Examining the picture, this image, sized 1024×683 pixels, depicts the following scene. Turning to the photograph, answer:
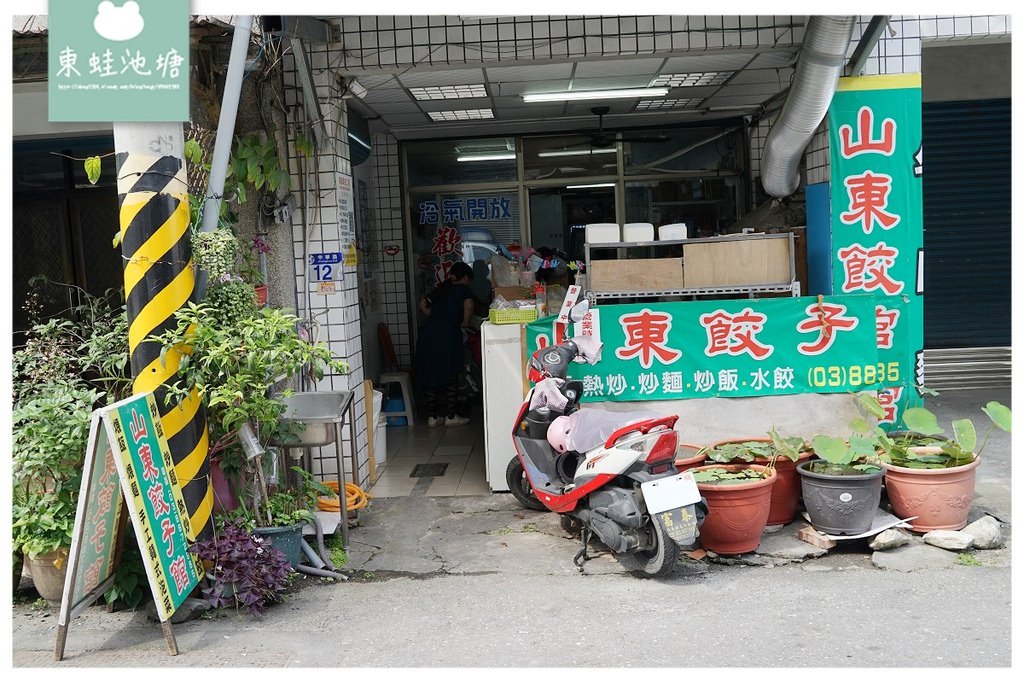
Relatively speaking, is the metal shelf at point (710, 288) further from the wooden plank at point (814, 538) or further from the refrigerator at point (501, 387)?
the wooden plank at point (814, 538)

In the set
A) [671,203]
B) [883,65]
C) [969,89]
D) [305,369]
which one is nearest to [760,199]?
[671,203]

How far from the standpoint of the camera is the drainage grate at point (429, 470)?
24.9ft

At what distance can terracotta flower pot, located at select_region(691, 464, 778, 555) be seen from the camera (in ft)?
17.1

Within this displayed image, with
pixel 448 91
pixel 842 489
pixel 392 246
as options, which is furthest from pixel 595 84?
pixel 842 489

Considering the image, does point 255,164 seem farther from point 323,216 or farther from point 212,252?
point 212,252

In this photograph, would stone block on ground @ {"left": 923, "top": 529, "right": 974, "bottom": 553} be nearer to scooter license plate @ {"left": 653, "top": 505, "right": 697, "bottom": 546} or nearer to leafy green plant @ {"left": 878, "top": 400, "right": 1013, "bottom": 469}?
leafy green plant @ {"left": 878, "top": 400, "right": 1013, "bottom": 469}

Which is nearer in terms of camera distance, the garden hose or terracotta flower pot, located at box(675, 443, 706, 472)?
terracotta flower pot, located at box(675, 443, 706, 472)

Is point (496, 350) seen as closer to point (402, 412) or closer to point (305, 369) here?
point (305, 369)

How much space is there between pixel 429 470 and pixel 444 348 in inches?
78.8

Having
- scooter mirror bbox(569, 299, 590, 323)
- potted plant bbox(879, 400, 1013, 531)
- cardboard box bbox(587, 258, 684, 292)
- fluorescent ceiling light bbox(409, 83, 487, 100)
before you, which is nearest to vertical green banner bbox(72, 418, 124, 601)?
scooter mirror bbox(569, 299, 590, 323)

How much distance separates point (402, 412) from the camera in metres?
9.59

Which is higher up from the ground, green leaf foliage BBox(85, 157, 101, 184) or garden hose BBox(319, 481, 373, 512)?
green leaf foliage BBox(85, 157, 101, 184)

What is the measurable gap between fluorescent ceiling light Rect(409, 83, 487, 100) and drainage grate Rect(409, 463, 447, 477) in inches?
129

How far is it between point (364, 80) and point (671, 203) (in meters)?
4.69
